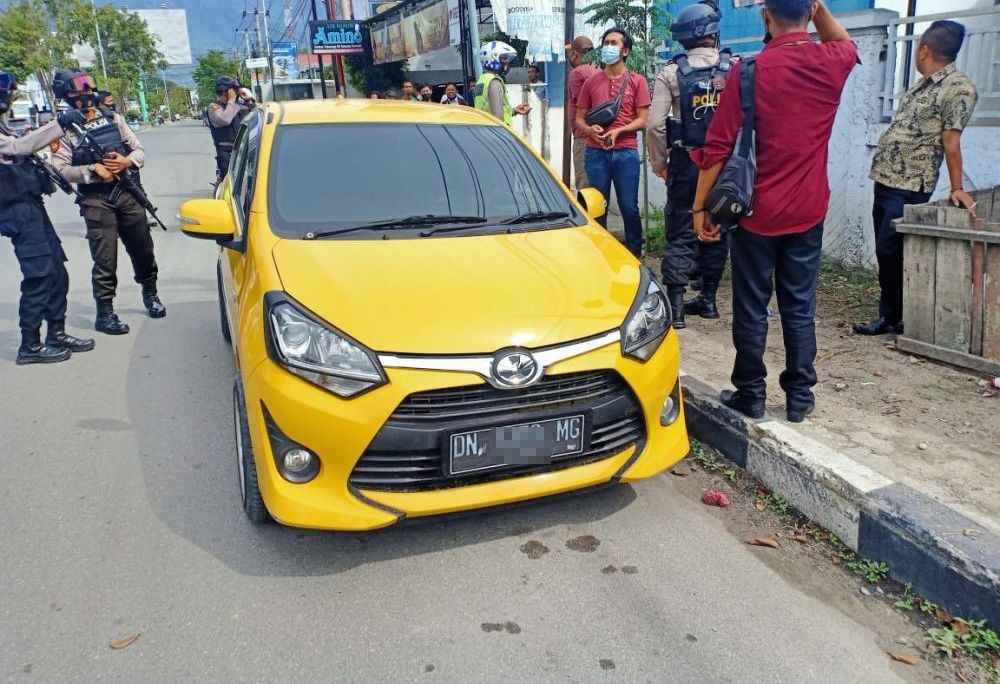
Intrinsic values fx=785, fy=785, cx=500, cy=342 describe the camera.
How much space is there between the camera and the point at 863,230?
6.47m

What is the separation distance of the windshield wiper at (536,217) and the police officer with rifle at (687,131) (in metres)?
1.31

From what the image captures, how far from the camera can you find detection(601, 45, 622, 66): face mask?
20.0ft

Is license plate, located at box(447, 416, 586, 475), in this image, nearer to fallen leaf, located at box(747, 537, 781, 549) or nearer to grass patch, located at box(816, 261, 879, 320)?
fallen leaf, located at box(747, 537, 781, 549)

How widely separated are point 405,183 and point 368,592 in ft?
6.52

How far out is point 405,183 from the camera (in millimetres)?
3887

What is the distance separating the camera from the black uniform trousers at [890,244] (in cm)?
486

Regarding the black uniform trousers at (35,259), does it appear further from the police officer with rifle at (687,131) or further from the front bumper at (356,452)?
the police officer with rifle at (687,131)

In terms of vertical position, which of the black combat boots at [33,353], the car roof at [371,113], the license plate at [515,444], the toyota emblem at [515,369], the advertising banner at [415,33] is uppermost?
the advertising banner at [415,33]

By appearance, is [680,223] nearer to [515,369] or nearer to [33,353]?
[515,369]

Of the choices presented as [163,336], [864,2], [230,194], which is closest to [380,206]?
[230,194]

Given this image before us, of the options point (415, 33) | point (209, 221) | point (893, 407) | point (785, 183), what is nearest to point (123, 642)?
point (209, 221)

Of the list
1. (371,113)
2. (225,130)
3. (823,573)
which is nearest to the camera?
(823,573)

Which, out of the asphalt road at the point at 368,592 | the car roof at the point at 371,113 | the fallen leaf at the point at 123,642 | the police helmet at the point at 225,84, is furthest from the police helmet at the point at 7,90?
the police helmet at the point at 225,84

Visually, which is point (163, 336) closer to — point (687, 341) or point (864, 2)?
point (687, 341)
